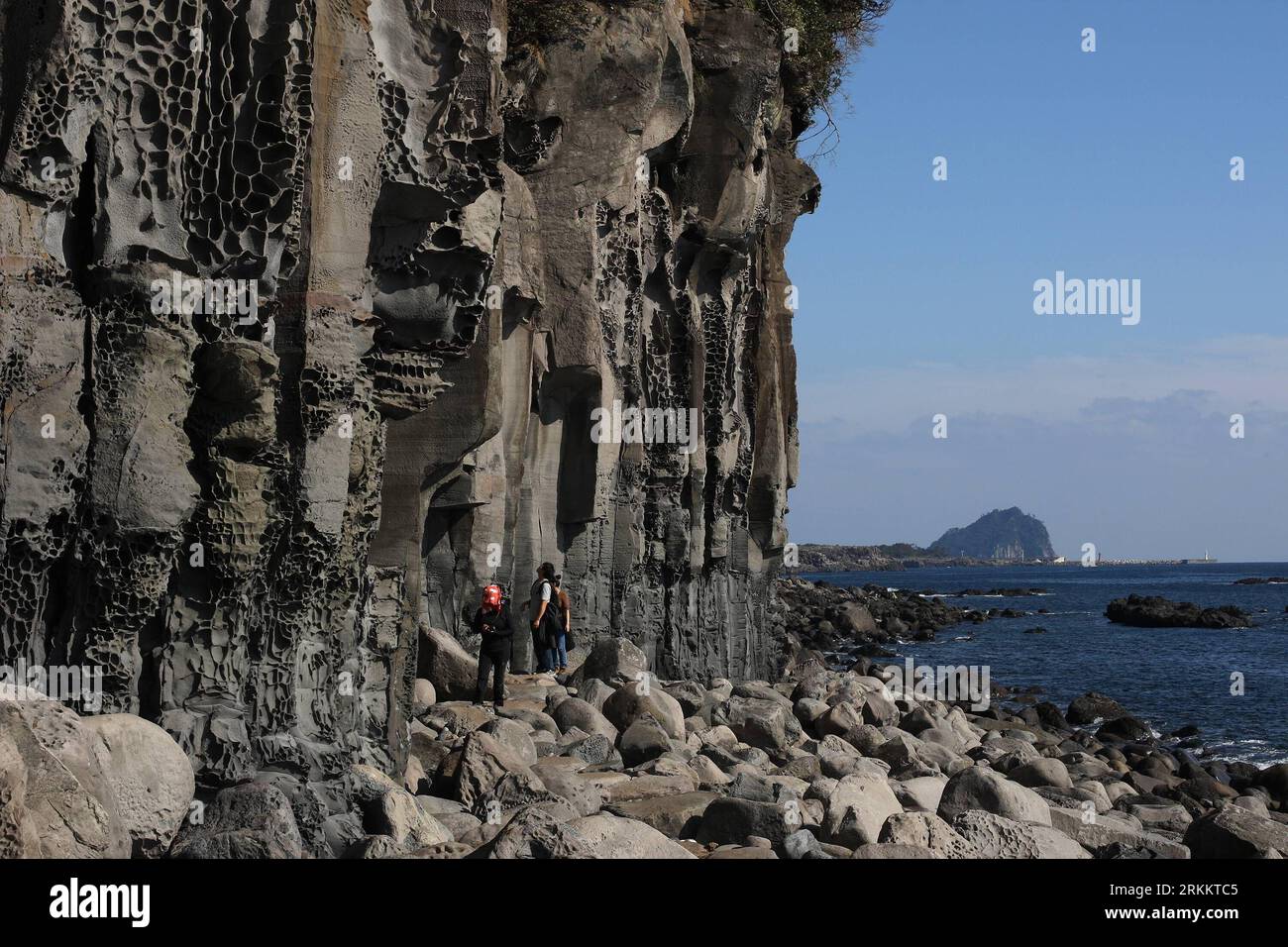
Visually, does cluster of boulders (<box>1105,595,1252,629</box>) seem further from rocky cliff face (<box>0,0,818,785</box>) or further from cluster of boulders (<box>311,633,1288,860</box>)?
rocky cliff face (<box>0,0,818,785</box>)

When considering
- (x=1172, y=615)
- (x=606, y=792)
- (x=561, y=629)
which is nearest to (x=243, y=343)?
(x=606, y=792)

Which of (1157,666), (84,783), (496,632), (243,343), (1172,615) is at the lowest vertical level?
(1157,666)

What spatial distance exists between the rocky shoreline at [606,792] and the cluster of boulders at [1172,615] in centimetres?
5325

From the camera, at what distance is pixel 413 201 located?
11031 millimetres

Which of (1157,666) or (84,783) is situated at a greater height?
(84,783)

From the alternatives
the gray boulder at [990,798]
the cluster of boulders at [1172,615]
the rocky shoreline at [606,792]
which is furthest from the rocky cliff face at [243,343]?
the cluster of boulders at [1172,615]

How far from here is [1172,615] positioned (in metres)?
73.4

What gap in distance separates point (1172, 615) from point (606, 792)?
66.6 meters

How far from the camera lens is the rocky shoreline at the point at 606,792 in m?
7.75

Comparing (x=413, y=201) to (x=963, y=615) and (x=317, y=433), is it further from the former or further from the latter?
(x=963, y=615)

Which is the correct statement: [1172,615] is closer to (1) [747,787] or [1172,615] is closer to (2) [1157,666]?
(2) [1157,666]

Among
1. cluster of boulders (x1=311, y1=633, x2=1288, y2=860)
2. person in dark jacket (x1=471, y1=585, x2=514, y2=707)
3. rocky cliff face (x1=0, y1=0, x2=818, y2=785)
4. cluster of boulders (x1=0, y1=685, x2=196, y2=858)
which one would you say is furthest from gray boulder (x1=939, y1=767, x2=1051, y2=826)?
cluster of boulders (x1=0, y1=685, x2=196, y2=858)

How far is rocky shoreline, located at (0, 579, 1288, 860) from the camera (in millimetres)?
7754
